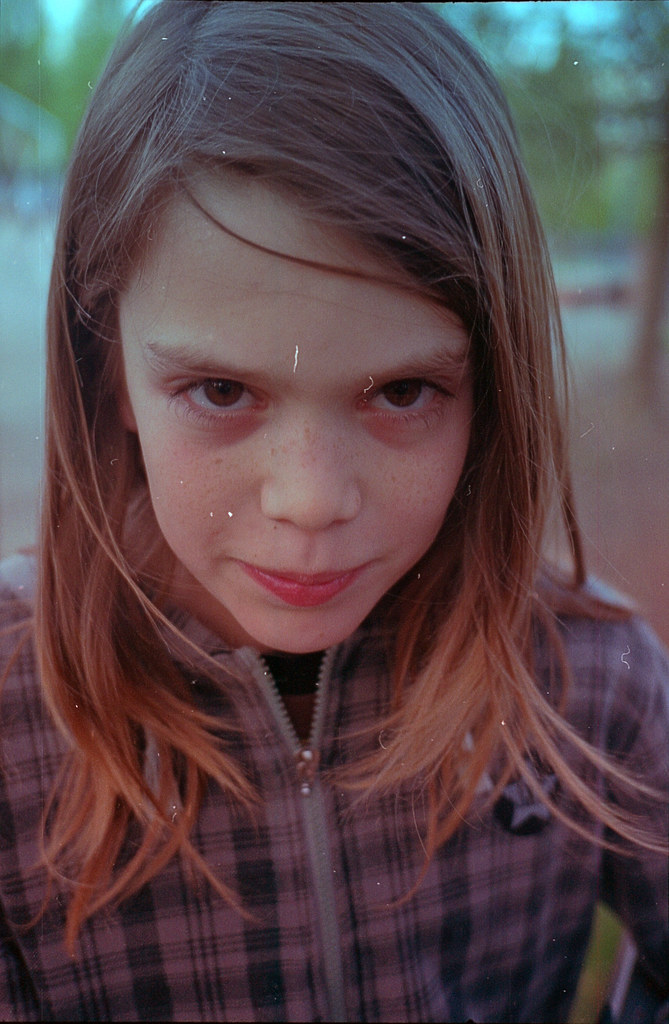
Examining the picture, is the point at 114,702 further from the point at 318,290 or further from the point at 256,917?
the point at 318,290

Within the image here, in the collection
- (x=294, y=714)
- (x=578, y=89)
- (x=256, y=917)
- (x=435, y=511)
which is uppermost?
(x=578, y=89)

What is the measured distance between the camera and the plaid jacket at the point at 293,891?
84 centimetres

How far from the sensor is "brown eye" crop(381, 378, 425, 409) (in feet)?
2.29

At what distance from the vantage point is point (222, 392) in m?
0.69

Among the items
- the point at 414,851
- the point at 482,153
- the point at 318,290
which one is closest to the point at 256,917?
the point at 414,851

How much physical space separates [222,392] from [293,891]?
47cm

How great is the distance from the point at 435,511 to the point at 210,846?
1.23 ft

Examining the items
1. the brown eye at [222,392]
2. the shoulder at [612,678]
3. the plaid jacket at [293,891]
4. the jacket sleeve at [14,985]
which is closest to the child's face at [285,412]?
the brown eye at [222,392]

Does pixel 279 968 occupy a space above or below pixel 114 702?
below

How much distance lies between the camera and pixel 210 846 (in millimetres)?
845

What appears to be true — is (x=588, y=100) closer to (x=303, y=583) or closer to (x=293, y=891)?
(x=303, y=583)

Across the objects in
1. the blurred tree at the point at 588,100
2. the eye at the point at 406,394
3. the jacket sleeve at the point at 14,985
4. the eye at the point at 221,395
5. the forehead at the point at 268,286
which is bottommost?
the jacket sleeve at the point at 14,985

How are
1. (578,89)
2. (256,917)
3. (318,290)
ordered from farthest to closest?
1. (256,917)
2. (578,89)
3. (318,290)

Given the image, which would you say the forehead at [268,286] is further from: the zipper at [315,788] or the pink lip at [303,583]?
the zipper at [315,788]
